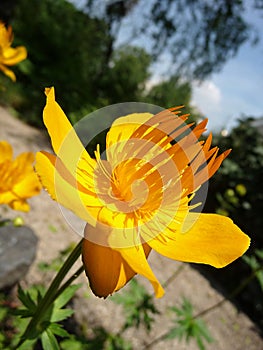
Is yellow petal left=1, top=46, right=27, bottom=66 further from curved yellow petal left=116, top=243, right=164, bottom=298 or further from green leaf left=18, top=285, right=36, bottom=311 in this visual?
curved yellow petal left=116, top=243, right=164, bottom=298

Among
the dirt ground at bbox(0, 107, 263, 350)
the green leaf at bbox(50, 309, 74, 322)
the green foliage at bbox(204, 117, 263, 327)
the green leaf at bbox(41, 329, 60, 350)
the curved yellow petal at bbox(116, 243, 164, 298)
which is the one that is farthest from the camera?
the green foliage at bbox(204, 117, 263, 327)

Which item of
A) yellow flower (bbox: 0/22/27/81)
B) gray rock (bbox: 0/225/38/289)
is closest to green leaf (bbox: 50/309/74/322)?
yellow flower (bbox: 0/22/27/81)

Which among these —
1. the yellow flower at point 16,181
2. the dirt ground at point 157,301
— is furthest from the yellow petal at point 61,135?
the dirt ground at point 157,301

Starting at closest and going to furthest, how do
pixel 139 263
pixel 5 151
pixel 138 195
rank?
pixel 139 263, pixel 138 195, pixel 5 151

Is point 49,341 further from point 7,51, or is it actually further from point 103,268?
point 7,51

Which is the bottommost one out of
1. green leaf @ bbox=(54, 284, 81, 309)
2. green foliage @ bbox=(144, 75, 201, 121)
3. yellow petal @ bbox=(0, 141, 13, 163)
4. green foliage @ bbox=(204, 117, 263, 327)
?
green foliage @ bbox=(144, 75, 201, 121)

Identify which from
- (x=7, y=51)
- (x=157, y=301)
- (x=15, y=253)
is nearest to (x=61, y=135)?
(x=7, y=51)

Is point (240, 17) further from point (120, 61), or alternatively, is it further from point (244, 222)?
point (244, 222)
